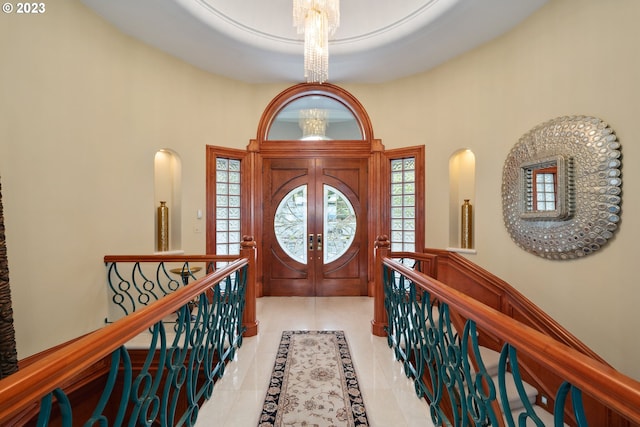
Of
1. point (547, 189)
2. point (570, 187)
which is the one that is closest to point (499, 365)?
point (570, 187)

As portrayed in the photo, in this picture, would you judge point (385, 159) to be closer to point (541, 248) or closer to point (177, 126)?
point (541, 248)

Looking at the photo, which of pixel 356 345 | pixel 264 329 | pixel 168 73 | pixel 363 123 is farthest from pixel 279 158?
pixel 356 345

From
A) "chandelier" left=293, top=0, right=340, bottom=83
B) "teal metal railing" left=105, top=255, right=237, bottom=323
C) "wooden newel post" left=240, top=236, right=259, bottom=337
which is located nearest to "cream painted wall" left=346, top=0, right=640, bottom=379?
"chandelier" left=293, top=0, right=340, bottom=83

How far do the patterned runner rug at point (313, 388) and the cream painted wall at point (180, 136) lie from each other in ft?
7.10

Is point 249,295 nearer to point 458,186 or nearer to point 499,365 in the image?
point 499,365

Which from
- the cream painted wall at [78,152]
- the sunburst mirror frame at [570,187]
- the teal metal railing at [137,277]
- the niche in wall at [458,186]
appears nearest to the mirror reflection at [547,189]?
the sunburst mirror frame at [570,187]

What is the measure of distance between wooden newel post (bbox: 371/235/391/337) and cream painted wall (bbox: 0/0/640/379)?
153 centimetres

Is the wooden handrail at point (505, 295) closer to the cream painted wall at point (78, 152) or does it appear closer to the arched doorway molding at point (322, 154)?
the arched doorway molding at point (322, 154)

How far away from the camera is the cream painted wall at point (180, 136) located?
93.4 inches

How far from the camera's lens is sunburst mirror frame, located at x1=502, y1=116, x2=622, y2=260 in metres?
2.35

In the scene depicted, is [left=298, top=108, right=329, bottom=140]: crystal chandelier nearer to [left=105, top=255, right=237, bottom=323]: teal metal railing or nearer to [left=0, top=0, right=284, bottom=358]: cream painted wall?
[left=0, top=0, right=284, bottom=358]: cream painted wall

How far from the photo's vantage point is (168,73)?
12.9 feet

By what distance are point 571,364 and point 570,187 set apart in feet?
8.04
